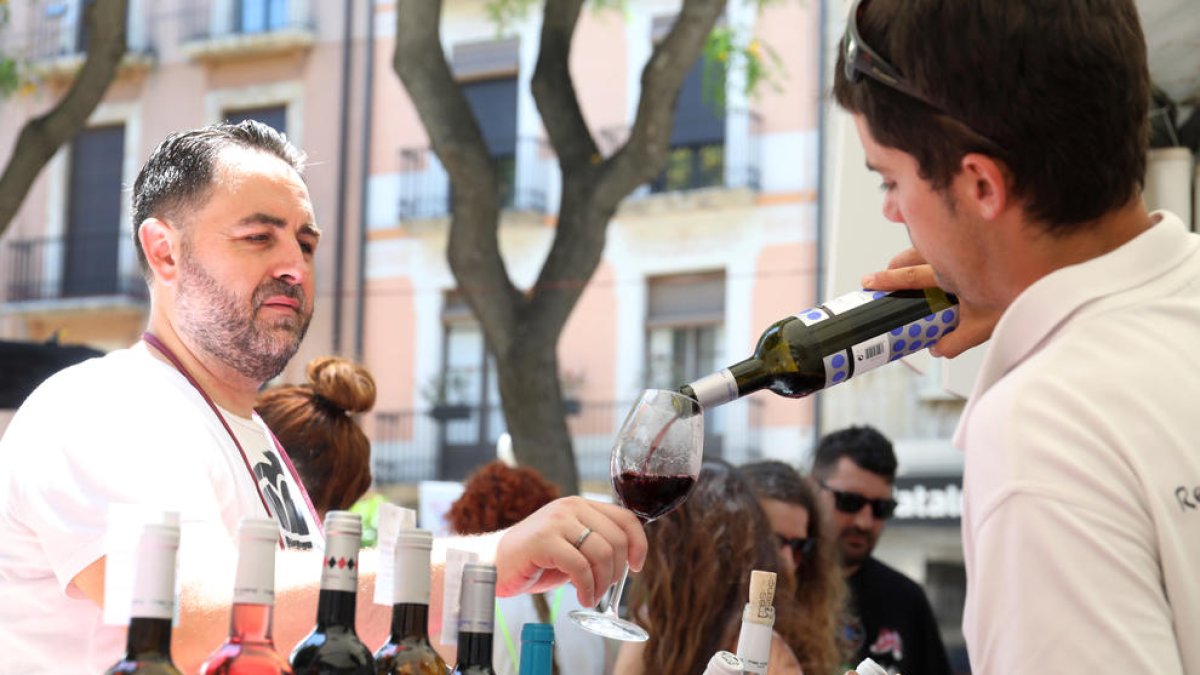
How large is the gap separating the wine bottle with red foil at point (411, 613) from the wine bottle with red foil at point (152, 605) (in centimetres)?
22

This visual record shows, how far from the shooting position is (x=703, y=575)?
129 inches

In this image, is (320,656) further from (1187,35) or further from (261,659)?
(1187,35)

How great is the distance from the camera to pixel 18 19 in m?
20.2

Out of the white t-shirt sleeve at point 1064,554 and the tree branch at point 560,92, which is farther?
the tree branch at point 560,92

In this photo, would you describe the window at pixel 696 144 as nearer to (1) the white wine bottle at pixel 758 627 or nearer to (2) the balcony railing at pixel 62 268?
(2) the balcony railing at pixel 62 268

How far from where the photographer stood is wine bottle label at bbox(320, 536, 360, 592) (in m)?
1.35

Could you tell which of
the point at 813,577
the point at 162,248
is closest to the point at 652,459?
the point at 162,248

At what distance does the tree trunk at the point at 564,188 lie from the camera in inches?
287

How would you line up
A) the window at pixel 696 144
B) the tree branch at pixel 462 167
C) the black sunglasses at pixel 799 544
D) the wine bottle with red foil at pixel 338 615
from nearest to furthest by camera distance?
the wine bottle with red foil at pixel 338 615 → the black sunglasses at pixel 799 544 → the tree branch at pixel 462 167 → the window at pixel 696 144

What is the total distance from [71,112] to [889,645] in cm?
499

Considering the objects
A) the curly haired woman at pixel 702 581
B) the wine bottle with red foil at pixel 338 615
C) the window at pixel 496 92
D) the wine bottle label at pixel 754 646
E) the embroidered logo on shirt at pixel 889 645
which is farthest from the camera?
the window at pixel 496 92

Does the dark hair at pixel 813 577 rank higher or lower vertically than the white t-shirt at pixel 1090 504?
lower

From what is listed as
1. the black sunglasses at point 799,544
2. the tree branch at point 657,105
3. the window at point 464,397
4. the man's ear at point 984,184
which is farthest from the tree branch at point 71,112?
the window at point 464,397

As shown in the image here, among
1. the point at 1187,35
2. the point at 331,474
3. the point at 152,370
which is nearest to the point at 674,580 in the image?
the point at 331,474
